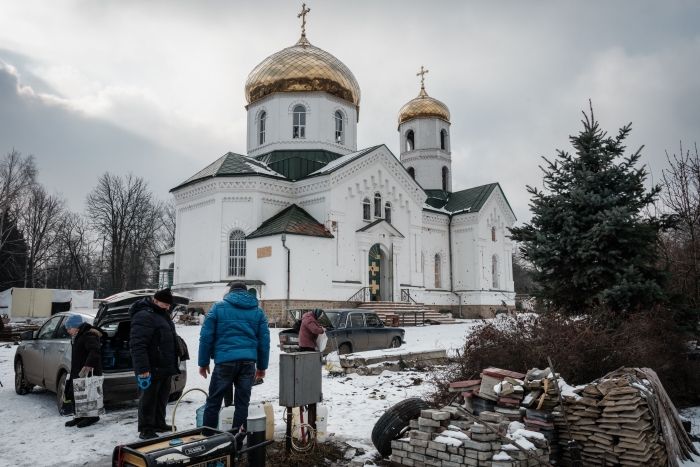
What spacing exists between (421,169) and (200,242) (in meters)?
17.2

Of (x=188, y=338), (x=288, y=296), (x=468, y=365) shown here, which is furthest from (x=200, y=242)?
(x=468, y=365)

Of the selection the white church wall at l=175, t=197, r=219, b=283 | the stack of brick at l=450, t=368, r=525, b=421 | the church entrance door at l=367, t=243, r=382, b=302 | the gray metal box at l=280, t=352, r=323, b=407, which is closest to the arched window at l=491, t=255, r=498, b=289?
the church entrance door at l=367, t=243, r=382, b=302

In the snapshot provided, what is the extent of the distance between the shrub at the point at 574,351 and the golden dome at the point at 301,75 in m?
21.5

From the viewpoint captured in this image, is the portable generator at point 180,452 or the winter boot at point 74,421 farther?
the winter boot at point 74,421

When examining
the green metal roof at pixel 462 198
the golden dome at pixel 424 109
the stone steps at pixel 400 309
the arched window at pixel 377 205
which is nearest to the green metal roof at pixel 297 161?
the arched window at pixel 377 205

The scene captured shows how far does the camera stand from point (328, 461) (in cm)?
565

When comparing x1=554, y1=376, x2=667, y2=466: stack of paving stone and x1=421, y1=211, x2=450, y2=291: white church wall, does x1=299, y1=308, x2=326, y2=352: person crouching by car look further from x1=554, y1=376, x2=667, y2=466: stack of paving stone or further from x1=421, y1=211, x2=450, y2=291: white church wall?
x1=421, y1=211, x2=450, y2=291: white church wall

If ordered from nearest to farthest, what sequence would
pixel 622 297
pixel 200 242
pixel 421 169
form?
pixel 622 297 → pixel 200 242 → pixel 421 169

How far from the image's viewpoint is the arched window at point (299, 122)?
28641 millimetres

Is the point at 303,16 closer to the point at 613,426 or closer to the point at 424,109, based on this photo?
the point at 424,109

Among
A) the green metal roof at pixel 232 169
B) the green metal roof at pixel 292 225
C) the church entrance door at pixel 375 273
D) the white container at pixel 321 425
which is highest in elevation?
the green metal roof at pixel 232 169

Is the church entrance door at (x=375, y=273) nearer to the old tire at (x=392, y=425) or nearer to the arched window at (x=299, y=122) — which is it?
the arched window at (x=299, y=122)

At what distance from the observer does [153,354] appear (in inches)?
251

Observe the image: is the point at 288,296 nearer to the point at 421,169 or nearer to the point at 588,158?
the point at 588,158
